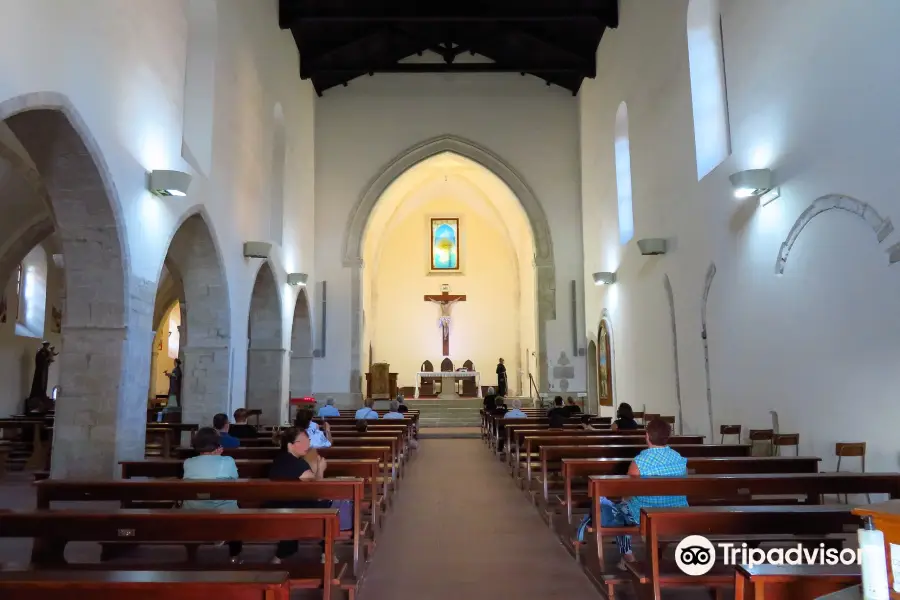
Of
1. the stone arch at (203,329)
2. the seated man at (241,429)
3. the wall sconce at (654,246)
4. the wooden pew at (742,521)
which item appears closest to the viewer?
the wooden pew at (742,521)

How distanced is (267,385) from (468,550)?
7506mm

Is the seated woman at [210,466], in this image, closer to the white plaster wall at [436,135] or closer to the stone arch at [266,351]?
the stone arch at [266,351]

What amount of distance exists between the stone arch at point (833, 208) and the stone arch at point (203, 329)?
653 cm

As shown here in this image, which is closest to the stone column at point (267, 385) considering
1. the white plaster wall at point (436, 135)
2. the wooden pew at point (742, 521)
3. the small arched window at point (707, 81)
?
the white plaster wall at point (436, 135)

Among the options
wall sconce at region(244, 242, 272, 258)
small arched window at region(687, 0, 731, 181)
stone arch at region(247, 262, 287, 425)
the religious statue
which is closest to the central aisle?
wall sconce at region(244, 242, 272, 258)

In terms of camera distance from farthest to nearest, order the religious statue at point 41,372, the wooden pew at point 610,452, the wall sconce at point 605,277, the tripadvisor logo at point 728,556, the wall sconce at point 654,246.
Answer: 1. the religious statue at point 41,372
2. the wall sconce at point 605,277
3. the wall sconce at point 654,246
4. the wooden pew at point 610,452
5. the tripadvisor logo at point 728,556

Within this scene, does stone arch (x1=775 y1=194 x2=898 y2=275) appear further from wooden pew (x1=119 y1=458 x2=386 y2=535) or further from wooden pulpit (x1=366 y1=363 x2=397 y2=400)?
wooden pulpit (x1=366 y1=363 x2=397 y2=400)

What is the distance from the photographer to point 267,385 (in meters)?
10.9

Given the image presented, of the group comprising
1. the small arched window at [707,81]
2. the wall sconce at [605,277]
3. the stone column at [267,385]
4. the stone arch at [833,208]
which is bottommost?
the stone column at [267,385]

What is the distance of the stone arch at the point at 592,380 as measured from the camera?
13.8 metres

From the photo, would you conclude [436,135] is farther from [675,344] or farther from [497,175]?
[675,344]

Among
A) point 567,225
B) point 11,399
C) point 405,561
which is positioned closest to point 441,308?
point 567,225

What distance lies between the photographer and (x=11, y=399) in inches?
485

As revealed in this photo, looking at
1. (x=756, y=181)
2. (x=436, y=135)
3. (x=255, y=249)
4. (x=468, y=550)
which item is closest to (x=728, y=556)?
(x=468, y=550)
